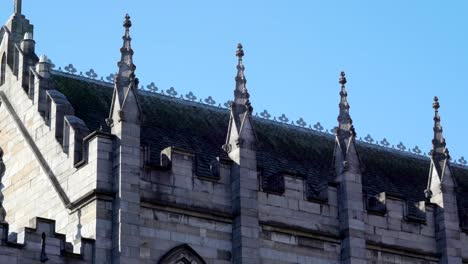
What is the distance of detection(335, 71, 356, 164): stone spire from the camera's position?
4172 cm

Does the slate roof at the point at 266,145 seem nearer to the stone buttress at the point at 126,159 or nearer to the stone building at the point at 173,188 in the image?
the stone building at the point at 173,188

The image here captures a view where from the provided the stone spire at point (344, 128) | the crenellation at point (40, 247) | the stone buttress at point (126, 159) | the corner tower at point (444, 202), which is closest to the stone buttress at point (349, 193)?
the stone spire at point (344, 128)

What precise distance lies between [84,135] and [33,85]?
11.5 feet

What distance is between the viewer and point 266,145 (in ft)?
151

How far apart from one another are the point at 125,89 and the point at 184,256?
15.2 feet

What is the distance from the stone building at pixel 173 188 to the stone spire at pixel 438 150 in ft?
0.14

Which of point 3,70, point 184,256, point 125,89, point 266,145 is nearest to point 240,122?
point 125,89

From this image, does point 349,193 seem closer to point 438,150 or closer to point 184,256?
point 438,150

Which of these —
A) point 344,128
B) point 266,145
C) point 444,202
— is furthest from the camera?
point 266,145

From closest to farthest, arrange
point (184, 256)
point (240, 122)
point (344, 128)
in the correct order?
point (184, 256) → point (240, 122) → point (344, 128)

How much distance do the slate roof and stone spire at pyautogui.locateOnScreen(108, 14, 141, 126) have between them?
162cm

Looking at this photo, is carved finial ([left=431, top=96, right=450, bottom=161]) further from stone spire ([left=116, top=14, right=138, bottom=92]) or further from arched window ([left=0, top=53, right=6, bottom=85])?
arched window ([left=0, top=53, right=6, bottom=85])

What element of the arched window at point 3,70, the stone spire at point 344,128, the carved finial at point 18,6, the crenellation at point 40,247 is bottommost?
the crenellation at point 40,247

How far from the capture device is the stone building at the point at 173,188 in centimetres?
3678
